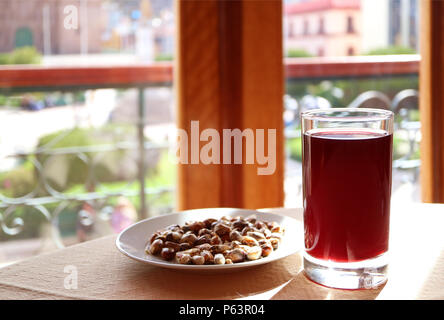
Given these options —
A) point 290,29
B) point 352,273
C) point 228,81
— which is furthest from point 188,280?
point 290,29

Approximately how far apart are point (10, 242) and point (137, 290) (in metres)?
1.47

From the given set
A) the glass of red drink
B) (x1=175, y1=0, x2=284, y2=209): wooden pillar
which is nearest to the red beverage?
the glass of red drink

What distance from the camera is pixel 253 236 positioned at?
78 cm

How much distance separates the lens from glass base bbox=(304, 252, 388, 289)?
26.7 inches

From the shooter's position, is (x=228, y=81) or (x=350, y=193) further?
(x=228, y=81)

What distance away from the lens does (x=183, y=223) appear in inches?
36.1

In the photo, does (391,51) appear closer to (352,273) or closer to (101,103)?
(101,103)

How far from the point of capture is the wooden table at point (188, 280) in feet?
2.20

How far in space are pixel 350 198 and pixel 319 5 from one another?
170 cm

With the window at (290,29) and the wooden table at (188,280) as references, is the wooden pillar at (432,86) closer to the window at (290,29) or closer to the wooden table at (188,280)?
the window at (290,29)

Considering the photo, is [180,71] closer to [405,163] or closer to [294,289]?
[405,163]

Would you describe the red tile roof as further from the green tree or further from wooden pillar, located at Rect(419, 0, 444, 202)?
wooden pillar, located at Rect(419, 0, 444, 202)

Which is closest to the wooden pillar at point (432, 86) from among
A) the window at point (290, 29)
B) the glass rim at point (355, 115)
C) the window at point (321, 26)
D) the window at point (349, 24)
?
the window at point (349, 24)
